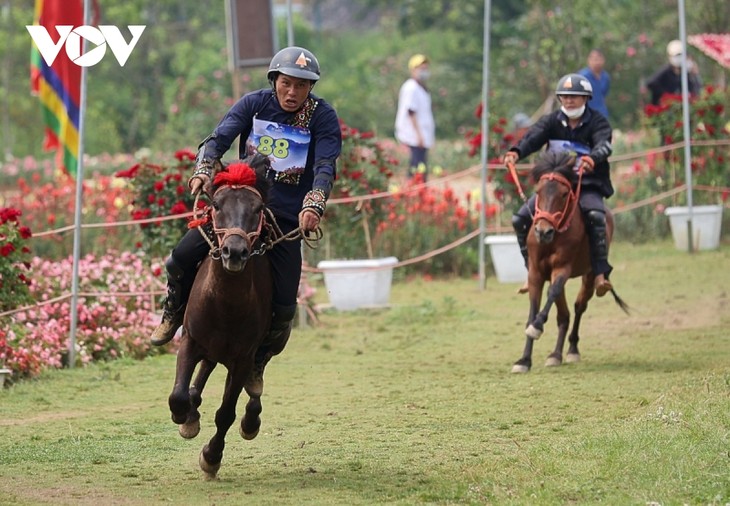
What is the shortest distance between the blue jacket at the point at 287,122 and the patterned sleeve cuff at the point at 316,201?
27 centimetres

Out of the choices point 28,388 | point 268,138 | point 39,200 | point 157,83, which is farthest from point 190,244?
point 157,83

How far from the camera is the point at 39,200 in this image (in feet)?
63.3

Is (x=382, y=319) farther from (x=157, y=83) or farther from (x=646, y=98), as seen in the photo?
(x=157, y=83)

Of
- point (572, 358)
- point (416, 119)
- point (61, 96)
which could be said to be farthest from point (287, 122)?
point (416, 119)

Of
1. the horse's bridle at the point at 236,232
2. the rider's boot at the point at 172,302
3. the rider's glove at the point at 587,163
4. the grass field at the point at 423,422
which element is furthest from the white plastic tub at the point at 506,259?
the horse's bridle at the point at 236,232

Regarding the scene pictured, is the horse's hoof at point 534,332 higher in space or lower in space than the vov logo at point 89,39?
lower

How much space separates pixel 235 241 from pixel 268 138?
4.24 feet

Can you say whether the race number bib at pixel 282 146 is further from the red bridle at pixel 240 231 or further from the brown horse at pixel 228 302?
the red bridle at pixel 240 231

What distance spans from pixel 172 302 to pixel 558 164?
494 centimetres

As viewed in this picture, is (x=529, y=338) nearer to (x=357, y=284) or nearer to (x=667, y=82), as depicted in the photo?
(x=357, y=284)

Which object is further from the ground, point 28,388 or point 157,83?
point 157,83

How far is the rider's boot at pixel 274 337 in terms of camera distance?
8258 millimetres

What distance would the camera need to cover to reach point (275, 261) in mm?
8188

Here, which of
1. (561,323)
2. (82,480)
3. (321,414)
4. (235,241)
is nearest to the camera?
(235,241)
